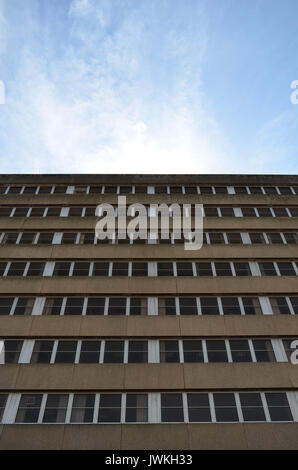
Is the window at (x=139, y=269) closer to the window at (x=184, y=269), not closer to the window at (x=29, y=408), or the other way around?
the window at (x=184, y=269)

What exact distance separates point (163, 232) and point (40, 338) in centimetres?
1095

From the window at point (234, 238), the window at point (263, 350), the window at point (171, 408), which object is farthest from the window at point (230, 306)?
the window at point (171, 408)

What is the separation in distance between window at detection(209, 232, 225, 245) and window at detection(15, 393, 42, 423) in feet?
48.1

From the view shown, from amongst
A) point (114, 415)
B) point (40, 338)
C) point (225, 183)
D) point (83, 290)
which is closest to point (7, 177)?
point (83, 290)

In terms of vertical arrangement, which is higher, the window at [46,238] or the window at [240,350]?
the window at [46,238]

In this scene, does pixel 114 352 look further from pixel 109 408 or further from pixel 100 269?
pixel 100 269

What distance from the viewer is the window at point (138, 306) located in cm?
1917

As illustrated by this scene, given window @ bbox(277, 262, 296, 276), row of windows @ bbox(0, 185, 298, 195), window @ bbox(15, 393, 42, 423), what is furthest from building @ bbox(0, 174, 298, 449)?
row of windows @ bbox(0, 185, 298, 195)

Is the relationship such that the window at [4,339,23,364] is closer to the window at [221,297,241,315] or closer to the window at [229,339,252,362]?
the window at [229,339,252,362]

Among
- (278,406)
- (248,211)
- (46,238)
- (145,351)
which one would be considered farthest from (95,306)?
(248,211)

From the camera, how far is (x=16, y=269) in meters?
21.6

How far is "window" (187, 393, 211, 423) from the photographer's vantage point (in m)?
15.2

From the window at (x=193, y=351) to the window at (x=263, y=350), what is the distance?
301cm

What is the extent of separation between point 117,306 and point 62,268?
16.1 ft
